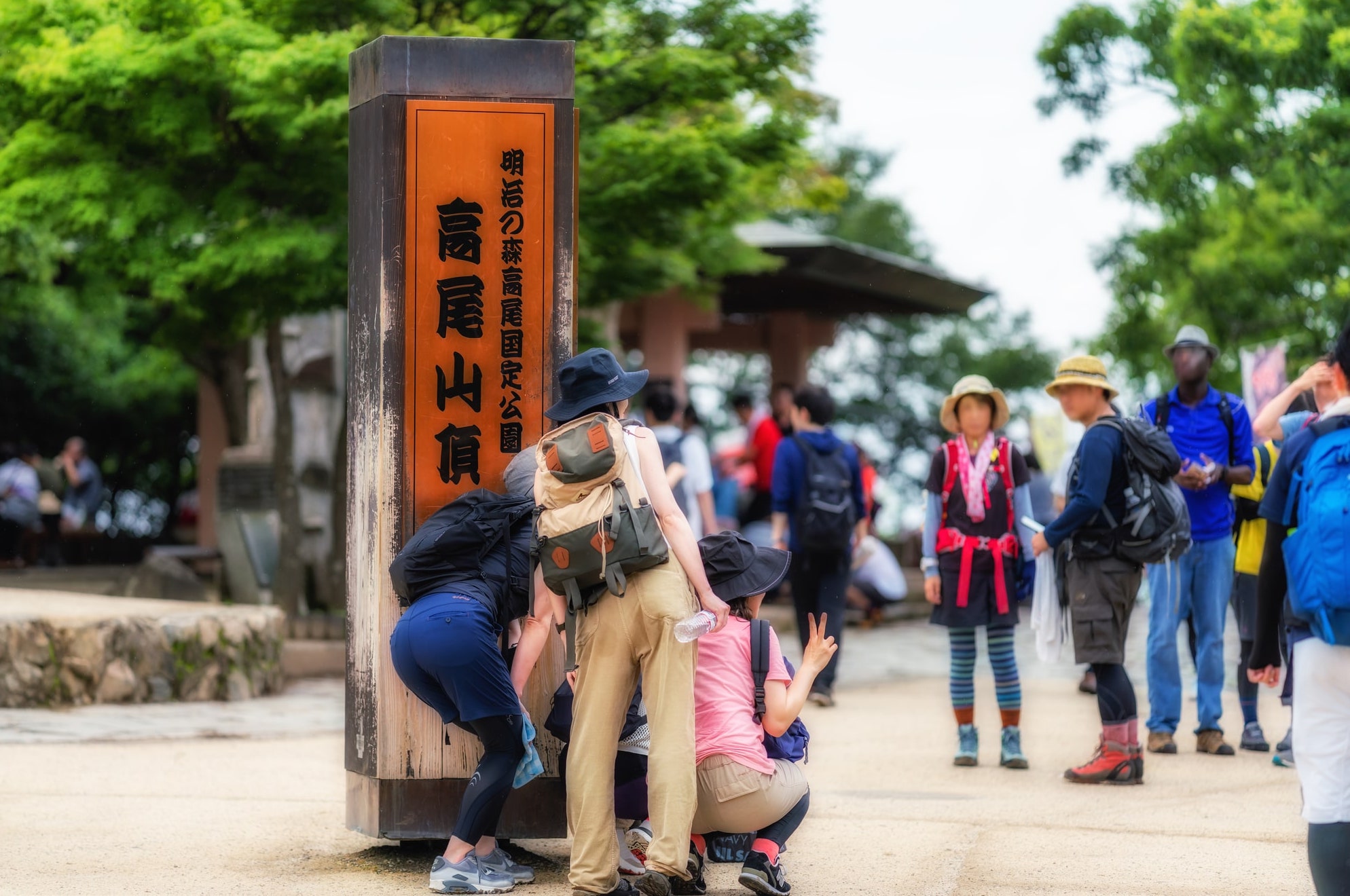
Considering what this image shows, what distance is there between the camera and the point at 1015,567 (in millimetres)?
7391

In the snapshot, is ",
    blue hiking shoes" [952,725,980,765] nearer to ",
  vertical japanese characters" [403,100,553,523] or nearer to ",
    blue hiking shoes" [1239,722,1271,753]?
",
    blue hiking shoes" [1239,722,1271,753]

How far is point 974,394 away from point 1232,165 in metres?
7.08

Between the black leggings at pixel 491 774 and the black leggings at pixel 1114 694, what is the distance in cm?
312

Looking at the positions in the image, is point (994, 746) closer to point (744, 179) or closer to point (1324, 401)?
point (1324, 401)

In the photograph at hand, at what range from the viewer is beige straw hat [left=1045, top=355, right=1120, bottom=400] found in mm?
6836

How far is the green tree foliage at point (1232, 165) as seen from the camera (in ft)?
36.5

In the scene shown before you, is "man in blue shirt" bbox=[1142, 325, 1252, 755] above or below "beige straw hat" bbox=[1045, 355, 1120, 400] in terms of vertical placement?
below

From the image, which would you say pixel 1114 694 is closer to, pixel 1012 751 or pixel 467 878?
pixel 1012 751

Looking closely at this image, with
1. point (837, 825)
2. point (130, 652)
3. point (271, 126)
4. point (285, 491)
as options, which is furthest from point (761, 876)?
point (285, 491)

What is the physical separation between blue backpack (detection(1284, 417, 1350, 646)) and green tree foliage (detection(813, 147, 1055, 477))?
28825 millimetres

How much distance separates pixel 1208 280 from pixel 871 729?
1143 centimetres

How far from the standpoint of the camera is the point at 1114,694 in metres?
6.79

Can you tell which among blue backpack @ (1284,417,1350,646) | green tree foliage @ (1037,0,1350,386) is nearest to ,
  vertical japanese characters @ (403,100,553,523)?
blue backpack @ (1284,417,1350,646)

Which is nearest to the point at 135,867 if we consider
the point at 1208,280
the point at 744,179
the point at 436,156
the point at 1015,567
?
the point at 436,156
